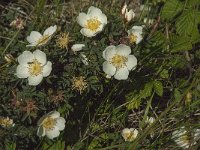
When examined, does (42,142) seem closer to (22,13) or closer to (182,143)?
(182,143)

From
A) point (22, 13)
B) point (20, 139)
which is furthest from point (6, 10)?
point (20, 139)

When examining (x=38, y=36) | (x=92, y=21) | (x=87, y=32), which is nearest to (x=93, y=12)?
(x=92, y=21)

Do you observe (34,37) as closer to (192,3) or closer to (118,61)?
(118,61)

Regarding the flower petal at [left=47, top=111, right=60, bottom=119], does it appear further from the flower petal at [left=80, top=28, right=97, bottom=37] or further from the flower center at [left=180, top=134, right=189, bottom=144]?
the flower center at [left=180, top=134, right=189, bottom=144]

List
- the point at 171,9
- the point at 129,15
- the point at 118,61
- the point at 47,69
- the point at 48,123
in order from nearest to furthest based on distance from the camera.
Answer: the point at 47,69 < the point at 48,123 < the point at 118,61 < the point at 129,15 < the point at 171,9

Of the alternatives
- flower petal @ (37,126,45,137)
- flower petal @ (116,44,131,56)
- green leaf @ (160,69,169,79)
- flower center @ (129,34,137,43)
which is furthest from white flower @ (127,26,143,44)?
flower petal @ (37,126,45,137)

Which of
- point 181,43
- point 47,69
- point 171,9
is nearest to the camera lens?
point 47,69
